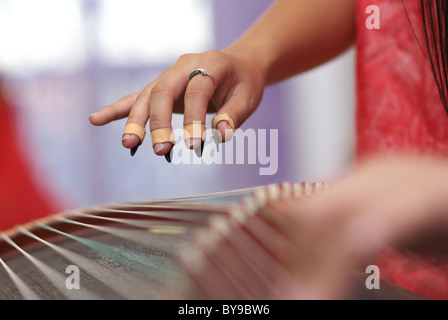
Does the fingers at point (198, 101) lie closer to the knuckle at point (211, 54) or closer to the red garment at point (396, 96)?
the knuckle at point (211, 54)

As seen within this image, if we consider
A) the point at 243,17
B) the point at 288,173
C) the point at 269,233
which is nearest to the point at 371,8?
the point at 288,173

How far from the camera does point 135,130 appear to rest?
0.57m

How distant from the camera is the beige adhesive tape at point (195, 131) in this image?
1.67 feet

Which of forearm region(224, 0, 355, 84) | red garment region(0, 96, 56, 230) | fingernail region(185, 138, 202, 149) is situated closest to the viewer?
fingernail region(185, 138, 202, 149)

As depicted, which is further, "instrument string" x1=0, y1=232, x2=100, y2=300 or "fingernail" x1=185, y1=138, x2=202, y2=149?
"fingernail" x1=185, y1=138, x2=202, y2=149

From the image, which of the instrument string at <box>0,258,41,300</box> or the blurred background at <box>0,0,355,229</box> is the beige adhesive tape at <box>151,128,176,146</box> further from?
the blurred background at <box>0,0,355,229</box>

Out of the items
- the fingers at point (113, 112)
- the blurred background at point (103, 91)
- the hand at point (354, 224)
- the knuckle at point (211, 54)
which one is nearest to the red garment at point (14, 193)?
the blurred background at point (103, 91)

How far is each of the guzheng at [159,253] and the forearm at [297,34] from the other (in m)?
0.42

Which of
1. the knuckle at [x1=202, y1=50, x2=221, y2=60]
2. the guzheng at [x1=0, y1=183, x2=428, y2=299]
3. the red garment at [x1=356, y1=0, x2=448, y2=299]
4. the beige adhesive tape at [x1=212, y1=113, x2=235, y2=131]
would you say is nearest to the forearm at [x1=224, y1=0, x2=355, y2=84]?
the red garment at [x1=356, y1=0, x2=448, y2=299]

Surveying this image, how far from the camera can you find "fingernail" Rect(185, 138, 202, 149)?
502 mm

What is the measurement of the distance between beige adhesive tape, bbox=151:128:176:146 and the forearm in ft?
1.08

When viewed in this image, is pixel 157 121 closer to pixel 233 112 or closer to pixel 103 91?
pixel 233 112

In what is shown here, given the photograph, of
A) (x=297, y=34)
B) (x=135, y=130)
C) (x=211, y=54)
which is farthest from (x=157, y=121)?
(x=297, y=34)

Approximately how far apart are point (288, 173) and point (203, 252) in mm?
→ 728
